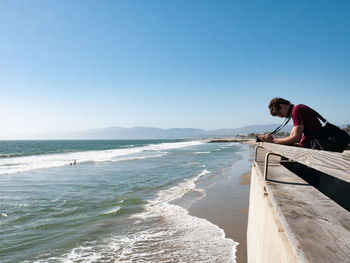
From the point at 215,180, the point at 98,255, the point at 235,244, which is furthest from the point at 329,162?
the point at 215,180

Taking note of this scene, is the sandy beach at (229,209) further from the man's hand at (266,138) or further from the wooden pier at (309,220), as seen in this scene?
the wooden pier at (309,220)

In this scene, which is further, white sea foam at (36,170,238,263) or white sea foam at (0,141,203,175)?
white sea foam at (0,141,203,175)

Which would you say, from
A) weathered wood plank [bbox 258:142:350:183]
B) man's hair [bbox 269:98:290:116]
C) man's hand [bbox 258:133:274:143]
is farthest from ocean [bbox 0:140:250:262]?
weathered wood plank [bbox 258:142:350:183]

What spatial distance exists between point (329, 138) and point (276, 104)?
84cm

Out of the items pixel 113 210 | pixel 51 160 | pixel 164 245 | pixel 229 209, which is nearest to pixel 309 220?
pixel 164 245

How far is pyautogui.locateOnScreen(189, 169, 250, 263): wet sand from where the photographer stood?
17.2 ft

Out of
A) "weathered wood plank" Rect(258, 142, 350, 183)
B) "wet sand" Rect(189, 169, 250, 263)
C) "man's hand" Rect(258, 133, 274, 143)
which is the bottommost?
"wet sand" Rect(189, 169, 250, 263)

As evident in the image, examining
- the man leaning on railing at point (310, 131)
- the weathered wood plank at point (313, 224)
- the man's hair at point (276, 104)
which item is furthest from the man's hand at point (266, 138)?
the weathered wood plank at point (313, 224)

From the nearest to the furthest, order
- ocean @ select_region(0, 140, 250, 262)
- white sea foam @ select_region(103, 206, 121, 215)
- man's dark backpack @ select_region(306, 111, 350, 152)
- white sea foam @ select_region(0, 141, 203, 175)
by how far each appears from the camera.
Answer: man's dark backpack @ select_region(306, 111, 350, 152), ocean @ select_region(0, 140, 250, 262), white sea foam @ select_region(103, 206, 121, 215), white sea foam @ select_region(0, 141, 203, 175)

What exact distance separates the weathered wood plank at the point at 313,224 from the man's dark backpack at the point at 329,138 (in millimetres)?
969

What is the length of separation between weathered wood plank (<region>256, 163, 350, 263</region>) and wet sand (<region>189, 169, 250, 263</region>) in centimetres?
287

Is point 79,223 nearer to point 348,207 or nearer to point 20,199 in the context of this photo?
point 20,199

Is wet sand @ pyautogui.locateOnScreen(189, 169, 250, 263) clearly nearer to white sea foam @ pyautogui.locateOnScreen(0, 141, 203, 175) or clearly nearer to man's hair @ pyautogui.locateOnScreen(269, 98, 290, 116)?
man's hair @ pyautogui.locateOnScreen(269, 98, 290, 116)

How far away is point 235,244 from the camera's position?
4824 millimetres
